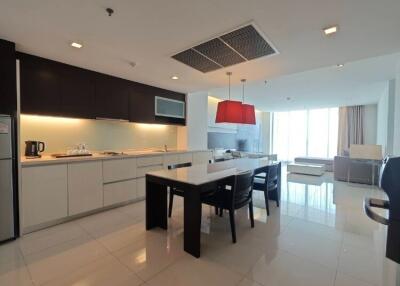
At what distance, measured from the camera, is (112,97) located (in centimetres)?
358

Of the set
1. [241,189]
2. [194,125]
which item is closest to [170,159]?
[194,125]

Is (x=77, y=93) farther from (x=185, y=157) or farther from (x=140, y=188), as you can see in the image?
(x=185, y=157)

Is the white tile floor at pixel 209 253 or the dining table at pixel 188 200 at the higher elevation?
the dining table at pixel 188 200

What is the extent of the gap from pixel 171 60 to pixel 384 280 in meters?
3.30

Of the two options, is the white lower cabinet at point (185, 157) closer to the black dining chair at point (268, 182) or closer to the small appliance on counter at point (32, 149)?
the black dining chair at point (268, 182)

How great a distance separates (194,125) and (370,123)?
756 centimetres

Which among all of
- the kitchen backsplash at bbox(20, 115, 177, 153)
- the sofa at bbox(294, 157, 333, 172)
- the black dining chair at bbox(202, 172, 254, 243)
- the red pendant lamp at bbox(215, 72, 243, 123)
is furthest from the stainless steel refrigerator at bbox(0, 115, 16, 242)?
the sofa at bbox(294, 157, 333, 172)

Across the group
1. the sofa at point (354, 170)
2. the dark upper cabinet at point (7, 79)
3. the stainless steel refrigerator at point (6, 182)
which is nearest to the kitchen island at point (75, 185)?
the stainless steel refrigerator at point (6, 182)

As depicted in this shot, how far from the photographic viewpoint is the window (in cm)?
910

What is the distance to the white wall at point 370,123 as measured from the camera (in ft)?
26.0

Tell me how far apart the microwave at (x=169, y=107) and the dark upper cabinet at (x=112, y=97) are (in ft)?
2.44

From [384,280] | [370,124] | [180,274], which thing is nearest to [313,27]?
[384,280]

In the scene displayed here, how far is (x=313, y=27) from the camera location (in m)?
1.94

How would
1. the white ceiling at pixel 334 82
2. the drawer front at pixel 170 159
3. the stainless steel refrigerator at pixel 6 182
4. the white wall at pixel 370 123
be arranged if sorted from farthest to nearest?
the white wall at pixel 370 123 < the drawer front at pixel 170 159 < the white ceiling at pixel 334 82 < the stainless steel refrigerator at pixel 6 182
